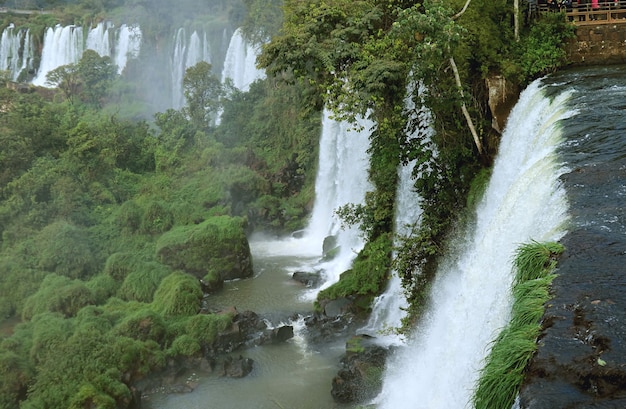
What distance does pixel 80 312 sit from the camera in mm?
16500

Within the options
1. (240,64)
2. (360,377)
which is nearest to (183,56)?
(240,64)

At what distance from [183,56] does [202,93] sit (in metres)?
8.57

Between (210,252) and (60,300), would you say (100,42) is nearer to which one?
(210,252)

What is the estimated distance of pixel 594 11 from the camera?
15.2 metres

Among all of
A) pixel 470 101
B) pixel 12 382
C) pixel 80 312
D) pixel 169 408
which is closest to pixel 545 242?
pixel 470 101

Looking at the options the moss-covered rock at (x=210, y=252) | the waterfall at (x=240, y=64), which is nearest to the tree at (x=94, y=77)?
the waterfall at (x=240, y=64)

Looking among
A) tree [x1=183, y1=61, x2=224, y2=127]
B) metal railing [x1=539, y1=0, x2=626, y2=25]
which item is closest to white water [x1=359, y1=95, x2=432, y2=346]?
metal railing [x1=539, y1=0, x2=626, y2=25]

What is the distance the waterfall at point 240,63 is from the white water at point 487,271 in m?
24.3

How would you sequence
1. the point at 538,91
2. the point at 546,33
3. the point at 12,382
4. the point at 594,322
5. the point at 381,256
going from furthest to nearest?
the point at 381,256 → the point at 546,33 → the point at 12,382 → the point at 538,91 → the point at 594,322

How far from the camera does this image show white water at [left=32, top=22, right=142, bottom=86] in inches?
1746

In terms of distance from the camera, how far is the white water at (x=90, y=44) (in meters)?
44.3

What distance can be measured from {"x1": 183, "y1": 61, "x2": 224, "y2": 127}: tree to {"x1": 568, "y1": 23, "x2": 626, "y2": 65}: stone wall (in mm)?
21616

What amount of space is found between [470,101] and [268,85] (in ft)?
66.2

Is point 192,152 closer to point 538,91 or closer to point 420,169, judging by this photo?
point 420,169
